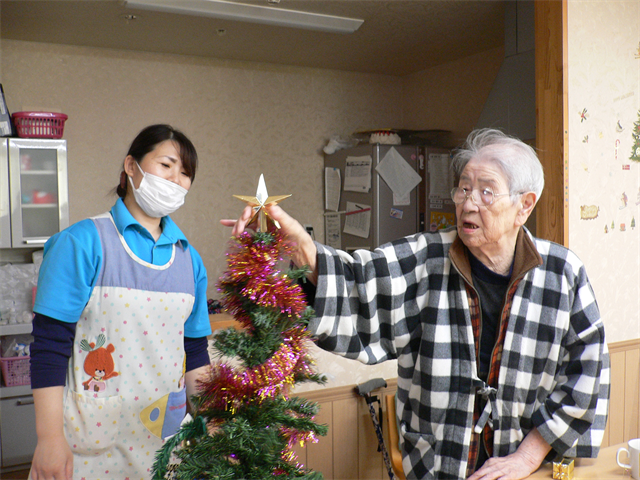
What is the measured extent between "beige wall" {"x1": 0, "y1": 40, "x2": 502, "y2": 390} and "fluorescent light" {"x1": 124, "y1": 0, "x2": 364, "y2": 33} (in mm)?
1149

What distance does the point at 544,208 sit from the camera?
2.25 m

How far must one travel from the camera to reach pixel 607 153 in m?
2.30

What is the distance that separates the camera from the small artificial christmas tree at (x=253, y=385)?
30.0 inches

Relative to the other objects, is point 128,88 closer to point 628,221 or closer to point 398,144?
point 398,144

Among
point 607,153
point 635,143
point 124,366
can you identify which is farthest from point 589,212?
point 124,366

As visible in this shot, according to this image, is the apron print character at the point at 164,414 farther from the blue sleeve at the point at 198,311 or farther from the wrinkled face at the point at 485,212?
the wrinkled face at the point at 485,212

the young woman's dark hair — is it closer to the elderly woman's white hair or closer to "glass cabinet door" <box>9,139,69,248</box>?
the elderly woman's white hair

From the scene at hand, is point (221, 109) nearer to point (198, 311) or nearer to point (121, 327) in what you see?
point (198, 311)

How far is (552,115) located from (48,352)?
2.00 meters

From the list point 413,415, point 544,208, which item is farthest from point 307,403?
point 544,208

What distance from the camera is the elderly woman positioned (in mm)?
1218

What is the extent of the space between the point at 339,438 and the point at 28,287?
228cm

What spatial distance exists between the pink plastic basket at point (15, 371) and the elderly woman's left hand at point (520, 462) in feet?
9.13

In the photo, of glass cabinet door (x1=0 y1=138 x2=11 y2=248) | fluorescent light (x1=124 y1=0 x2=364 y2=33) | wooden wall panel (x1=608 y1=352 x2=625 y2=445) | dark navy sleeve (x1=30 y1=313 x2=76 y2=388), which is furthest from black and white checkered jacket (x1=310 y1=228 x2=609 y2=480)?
glass cabinet door (x1=0 y1=138 x2=11 y2=248)
